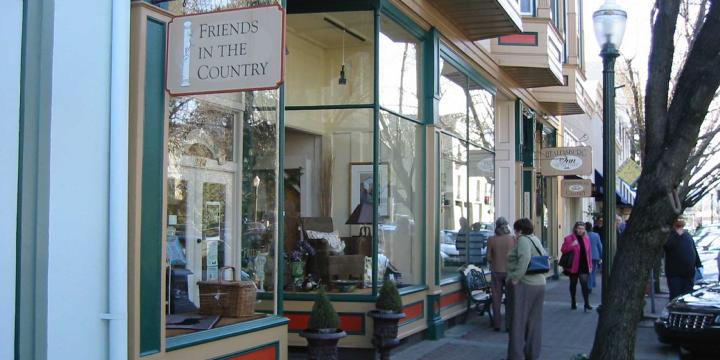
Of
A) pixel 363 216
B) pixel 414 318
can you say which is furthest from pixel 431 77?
pixel 414 318

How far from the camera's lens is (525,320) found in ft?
30.0

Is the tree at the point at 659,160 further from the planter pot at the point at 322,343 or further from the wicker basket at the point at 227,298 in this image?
the wicker basket at the point at 227,298

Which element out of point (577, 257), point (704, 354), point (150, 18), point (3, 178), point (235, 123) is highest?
point (150, 18)

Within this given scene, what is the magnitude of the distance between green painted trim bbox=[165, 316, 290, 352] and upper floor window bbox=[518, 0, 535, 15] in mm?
9837

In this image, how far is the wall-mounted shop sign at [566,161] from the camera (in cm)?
1806

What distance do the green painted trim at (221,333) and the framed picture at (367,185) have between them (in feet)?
12.2

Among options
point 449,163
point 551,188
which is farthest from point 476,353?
point 551,188

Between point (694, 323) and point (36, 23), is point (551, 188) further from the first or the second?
point (36, 23)

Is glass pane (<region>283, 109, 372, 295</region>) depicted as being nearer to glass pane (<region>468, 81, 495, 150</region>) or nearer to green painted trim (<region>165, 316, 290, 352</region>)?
green painted trim (<region>165, 316, 290, 352</region>)

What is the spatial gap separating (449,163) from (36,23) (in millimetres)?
8849

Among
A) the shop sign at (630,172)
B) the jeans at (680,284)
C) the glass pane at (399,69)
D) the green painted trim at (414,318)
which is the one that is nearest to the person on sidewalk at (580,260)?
the shop sign at (630,172)

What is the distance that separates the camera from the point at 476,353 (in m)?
10.3

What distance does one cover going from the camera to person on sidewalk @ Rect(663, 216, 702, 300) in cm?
1216

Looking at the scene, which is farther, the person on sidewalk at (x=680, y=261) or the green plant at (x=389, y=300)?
the person on sidewalk at (x=680, y=261)
